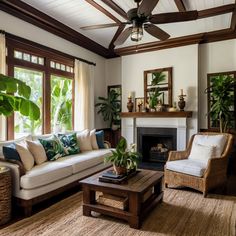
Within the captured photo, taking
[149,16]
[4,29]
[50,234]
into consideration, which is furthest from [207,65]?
[50,234]

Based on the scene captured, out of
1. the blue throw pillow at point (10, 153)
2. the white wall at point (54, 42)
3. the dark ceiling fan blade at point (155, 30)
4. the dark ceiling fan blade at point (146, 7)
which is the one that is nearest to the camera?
the dark ceiling fan blade at point (146, 7)

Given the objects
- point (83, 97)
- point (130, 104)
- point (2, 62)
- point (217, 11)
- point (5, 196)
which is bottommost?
point (5, 196)

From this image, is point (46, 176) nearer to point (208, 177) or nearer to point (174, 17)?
point (208, 177)

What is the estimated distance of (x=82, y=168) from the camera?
365 centimetres

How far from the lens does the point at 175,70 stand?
524 centimetres

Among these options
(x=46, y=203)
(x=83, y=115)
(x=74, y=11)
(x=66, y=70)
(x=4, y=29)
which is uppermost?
(x=74, y=11)

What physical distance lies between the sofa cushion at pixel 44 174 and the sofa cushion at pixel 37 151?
85mm

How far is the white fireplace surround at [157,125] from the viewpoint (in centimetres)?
506

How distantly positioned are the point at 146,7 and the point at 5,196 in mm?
2790

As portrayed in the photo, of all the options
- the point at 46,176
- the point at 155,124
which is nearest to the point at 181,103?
the point at 155,124

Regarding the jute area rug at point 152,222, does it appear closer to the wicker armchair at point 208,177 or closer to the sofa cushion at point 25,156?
the wicker armchair at point 208,177

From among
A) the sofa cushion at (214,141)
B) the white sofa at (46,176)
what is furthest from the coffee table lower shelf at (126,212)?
the sofa cushion at (214,141)

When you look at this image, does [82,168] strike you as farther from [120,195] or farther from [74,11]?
[74,11]

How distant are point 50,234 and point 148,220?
43.9 inches
